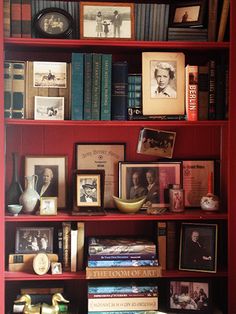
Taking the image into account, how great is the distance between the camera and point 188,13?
95.3 inches

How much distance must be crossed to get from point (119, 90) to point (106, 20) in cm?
36

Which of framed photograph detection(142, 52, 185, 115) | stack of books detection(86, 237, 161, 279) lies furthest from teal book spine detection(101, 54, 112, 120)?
stack of books detection(86, 237, 161, 279)

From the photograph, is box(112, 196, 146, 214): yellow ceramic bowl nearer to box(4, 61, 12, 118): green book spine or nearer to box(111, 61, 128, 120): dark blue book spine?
box(111, 61, 128, 120): dark blue book spine

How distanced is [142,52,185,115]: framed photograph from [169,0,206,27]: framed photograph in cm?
16

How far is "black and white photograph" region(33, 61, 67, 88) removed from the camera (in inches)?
93.0

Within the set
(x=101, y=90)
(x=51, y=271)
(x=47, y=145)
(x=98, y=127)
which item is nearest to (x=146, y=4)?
(x=101, y=90)

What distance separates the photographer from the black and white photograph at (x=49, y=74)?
93.0 inches

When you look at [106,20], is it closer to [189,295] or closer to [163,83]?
[163,83]

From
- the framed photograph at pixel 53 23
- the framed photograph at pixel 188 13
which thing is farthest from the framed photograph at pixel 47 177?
the framed photograph at pixel 188 13

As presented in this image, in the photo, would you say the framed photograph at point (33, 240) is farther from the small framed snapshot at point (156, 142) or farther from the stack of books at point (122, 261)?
the small framed snapshot at point (156, 142)

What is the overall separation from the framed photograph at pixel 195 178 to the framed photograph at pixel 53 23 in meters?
0.95

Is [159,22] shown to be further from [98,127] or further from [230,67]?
[98,127]

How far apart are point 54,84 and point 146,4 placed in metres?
0.62

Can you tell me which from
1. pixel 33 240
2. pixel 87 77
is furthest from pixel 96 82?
pixel 33 240
